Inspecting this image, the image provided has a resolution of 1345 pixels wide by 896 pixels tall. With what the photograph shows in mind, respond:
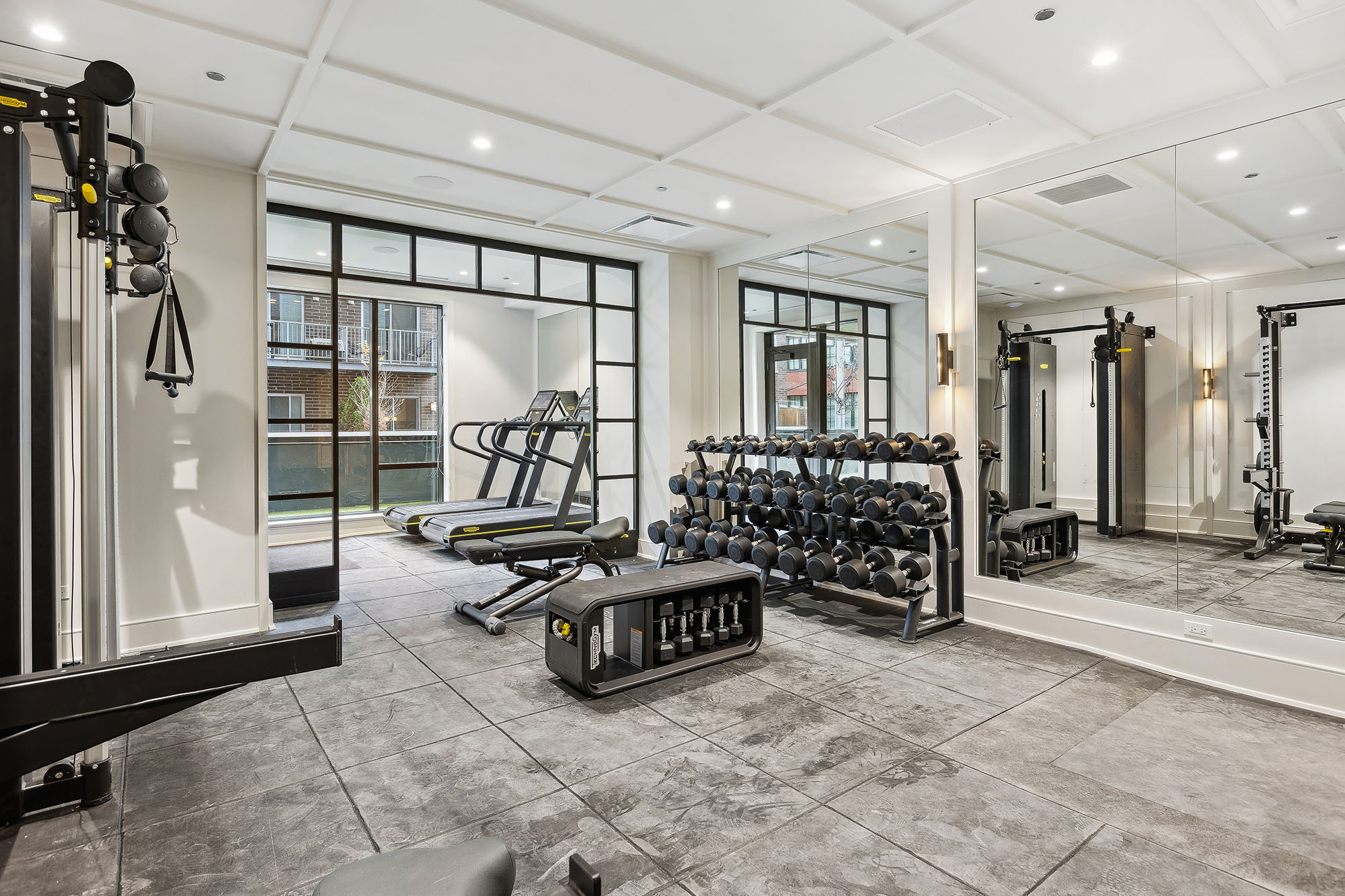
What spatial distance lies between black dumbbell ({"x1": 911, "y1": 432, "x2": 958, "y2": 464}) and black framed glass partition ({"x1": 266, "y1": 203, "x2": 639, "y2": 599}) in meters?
3.35

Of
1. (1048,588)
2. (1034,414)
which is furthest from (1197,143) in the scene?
(1048,588)

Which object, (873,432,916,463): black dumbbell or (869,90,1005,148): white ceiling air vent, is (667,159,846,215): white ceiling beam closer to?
(869,90,1005,148): white ceiling air vent

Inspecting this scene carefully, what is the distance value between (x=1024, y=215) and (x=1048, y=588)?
8.22 feet

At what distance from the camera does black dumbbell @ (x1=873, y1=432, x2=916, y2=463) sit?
483 cm

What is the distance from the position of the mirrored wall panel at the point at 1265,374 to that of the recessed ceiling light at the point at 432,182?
4.66 m

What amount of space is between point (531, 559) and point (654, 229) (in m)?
3.17

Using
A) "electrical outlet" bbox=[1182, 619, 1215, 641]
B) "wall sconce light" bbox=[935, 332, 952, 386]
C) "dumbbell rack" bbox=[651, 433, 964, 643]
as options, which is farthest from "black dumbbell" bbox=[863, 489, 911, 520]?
"electrical outlet" bbox=[1182, 619, 1215, 641]

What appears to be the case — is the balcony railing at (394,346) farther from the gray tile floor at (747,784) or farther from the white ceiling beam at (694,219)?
the gray tile floor at (747,784)

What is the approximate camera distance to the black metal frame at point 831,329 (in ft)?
18.1

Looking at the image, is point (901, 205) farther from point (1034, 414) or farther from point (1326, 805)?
point (1326, 805)

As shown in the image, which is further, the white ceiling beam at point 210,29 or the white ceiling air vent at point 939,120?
the white ceiling air vent at point 939,120

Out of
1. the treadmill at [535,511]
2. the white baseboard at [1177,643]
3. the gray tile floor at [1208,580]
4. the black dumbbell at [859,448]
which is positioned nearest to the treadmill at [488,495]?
the treadmill at [535,511]

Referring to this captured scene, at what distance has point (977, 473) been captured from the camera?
489cm

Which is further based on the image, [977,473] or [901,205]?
[901,205]
